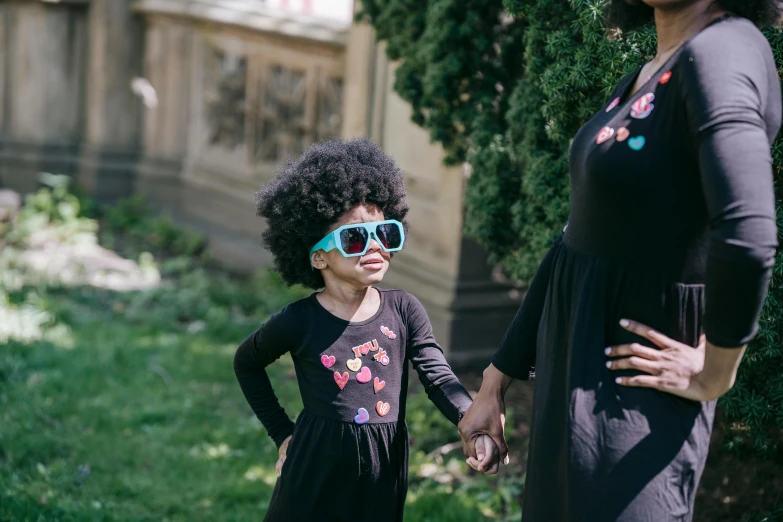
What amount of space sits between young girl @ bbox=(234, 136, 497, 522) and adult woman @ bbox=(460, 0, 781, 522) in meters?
0.66

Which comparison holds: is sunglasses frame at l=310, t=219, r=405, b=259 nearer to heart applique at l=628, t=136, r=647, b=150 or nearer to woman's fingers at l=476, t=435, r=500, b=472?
woman's fingers at l=476, t=435, r=500, b=472

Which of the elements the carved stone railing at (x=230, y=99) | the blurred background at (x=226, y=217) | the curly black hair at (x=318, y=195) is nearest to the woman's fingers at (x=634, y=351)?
the curly black hair at (x=318, y=195)

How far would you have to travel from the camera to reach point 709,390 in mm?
1985

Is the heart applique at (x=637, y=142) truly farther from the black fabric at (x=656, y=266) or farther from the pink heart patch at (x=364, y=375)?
the pink heart patch at (x=364, y=375)

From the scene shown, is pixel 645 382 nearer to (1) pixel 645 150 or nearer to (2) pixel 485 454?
(1) pixel 645 150

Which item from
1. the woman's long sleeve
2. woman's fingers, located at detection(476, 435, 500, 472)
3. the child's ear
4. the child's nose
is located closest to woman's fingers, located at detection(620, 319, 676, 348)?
the woman's long sleeve

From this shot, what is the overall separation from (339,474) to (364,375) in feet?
0.91

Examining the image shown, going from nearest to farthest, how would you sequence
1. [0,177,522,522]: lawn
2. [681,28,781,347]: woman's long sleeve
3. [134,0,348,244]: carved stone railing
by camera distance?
[681,28,781,347]: woman's long sleeve < [0,177,522,522]: lawn < [134,0,348,244]: carved stone railing

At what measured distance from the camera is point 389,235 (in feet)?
9.27

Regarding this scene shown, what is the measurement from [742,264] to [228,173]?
7.38 meters

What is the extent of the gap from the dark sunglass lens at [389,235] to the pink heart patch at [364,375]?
0.35m

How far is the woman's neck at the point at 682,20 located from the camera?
2.03 m

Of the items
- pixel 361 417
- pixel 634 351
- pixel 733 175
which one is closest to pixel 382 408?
pixel 361 417

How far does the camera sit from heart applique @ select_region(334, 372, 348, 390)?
2.77 meters
